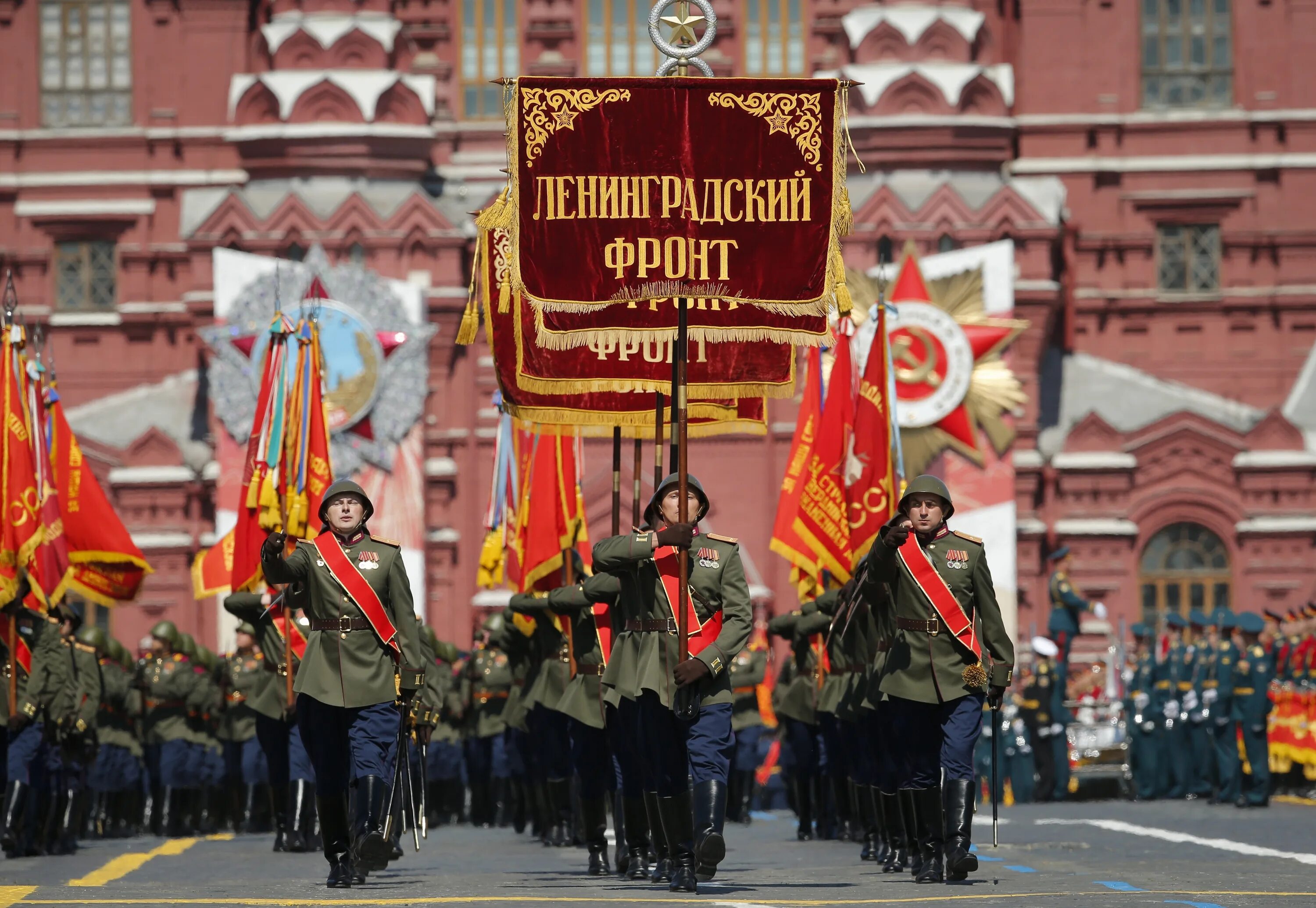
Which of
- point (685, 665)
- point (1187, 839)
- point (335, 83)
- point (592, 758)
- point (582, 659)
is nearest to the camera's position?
point (685, 665)


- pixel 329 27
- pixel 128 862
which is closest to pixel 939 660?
pixel 128 862

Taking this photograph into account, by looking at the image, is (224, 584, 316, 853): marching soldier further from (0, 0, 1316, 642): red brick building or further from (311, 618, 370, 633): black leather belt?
(0, 0, 1316, 642): red brick building

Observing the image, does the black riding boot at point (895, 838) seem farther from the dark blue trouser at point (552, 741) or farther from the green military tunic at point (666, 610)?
the dark blue trouser at point (552, 741)

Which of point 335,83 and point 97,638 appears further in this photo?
point 335,83

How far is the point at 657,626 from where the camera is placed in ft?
41.4

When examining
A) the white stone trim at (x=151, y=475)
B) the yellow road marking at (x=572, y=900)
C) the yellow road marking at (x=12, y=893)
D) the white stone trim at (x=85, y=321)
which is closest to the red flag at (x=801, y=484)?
the yellow road marking at (x=572, y=900)

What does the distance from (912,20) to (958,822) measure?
23944 millimetres

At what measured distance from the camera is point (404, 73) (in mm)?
36250

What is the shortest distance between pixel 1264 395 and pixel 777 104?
24149 mm

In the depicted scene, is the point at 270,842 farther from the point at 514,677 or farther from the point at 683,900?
the point at 683,900

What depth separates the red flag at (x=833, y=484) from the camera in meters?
18.2

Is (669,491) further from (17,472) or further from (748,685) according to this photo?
(748,685)

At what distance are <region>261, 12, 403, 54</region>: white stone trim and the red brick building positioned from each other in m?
0.04

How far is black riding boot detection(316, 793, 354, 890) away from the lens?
41.1 ft
